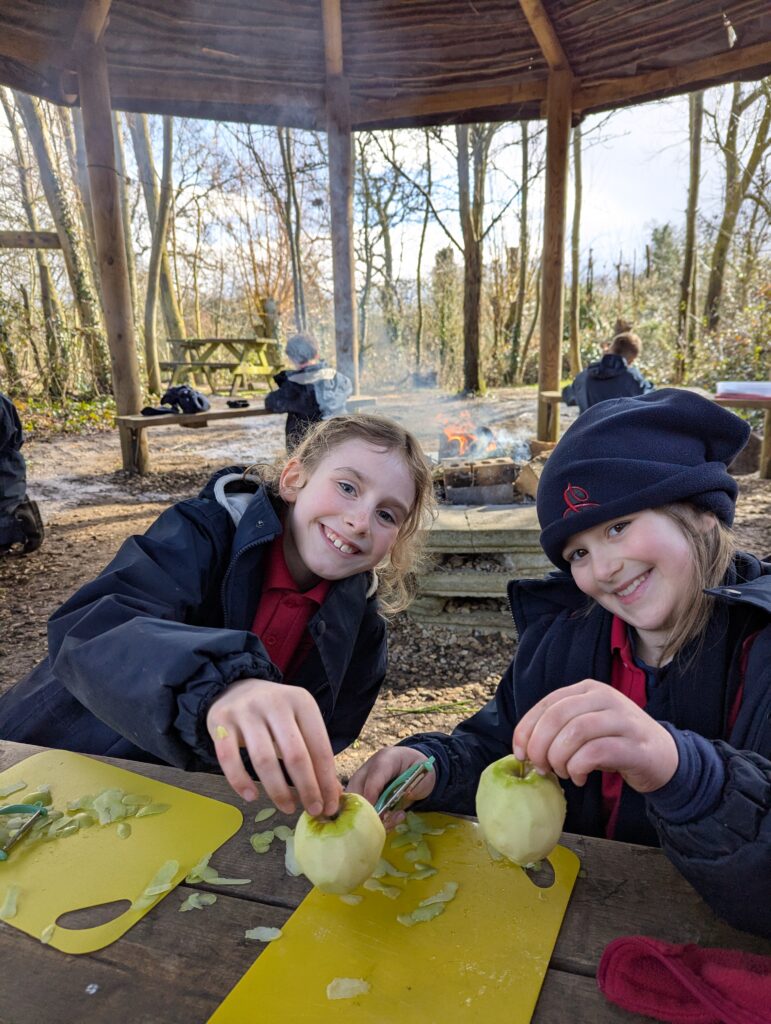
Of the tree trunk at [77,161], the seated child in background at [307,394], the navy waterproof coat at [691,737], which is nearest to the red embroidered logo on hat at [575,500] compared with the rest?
the navy waterproof coat at [691,737]

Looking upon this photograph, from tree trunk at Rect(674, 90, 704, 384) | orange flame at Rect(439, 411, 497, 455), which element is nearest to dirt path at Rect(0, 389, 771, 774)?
orange flame at Rect(439, 411, 497, 455)

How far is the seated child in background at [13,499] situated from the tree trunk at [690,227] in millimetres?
11401

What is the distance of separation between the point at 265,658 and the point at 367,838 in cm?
35

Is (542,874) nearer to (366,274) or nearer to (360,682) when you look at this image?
(360,682)

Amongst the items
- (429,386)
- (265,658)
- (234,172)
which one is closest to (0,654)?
(265,658)

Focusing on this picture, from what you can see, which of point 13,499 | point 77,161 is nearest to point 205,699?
point 13,499

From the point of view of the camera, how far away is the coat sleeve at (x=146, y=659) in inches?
41.9

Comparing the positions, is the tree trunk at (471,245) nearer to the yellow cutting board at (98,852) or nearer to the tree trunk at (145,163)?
the tree trunk at (145,163)

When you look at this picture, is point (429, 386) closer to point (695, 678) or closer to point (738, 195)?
point (738, 195)

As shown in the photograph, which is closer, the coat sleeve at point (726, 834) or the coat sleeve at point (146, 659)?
the coat sleeve at point (726, 834)

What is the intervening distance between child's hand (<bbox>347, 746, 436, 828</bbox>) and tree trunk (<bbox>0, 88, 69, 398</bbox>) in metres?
11.2

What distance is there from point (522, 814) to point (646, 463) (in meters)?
0.69

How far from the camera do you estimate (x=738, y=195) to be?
12.8 meters

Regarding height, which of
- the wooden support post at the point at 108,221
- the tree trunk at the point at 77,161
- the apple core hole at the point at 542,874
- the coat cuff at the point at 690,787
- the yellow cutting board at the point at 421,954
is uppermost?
the tree trunk at the point at 77,161
